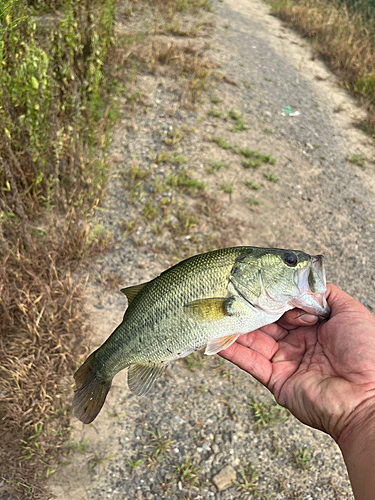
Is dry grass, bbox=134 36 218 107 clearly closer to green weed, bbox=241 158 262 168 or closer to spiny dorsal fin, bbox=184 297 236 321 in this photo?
green weed, bbox=241 158 262 168

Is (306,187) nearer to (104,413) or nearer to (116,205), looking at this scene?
(116,205)

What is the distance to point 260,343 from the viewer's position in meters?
2.58

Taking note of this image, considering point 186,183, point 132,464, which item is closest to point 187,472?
point 132,464

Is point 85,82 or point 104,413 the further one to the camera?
point 85,82

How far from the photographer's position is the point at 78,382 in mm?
2230

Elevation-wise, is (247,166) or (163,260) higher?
(247,166)

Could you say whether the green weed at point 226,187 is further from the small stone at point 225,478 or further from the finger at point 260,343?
the small stone at point 225,478

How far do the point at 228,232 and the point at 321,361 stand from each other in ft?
9.09

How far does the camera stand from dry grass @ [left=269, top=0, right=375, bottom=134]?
8.97 m

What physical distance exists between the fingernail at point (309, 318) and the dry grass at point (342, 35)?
22.5 feet

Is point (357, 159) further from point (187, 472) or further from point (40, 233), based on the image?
point (187, 472)

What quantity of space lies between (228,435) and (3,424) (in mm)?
1780

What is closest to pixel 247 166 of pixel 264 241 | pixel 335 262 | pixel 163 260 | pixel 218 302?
pixel 264 241

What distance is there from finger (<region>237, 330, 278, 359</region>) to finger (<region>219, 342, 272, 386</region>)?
4 centimetres
